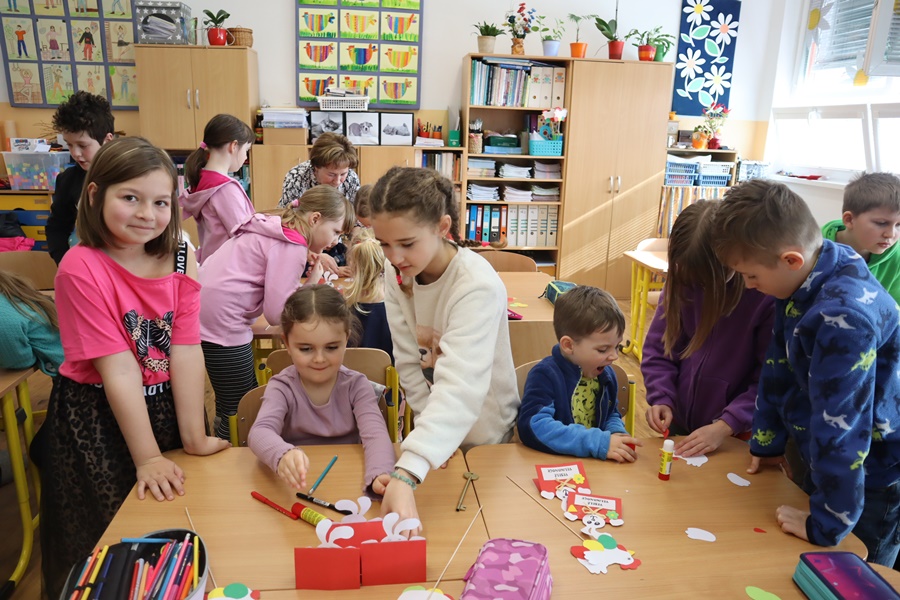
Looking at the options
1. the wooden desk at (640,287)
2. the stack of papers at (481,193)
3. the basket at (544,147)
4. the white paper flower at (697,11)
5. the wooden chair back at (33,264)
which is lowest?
the wooden desk at (640,287)

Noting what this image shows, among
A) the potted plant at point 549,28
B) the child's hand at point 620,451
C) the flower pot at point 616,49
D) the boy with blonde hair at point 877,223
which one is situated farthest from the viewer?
the potted plant at point 549,28

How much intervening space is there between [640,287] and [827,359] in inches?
141

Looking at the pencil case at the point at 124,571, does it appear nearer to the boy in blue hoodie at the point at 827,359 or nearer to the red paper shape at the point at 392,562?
the red paper shape at the point at 392,562

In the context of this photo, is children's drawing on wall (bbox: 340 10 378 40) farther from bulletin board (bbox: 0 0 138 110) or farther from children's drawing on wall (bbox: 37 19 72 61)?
children's drawing on wall (bbox: 37 19 72 61)

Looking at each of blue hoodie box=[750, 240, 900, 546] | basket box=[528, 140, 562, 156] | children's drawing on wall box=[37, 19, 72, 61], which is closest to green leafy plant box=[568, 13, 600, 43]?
basket box=[528, 140, 562, 156]

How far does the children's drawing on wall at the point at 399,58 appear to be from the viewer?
5555mm

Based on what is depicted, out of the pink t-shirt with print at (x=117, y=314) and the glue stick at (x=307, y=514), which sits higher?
the pink t-shirt with print at (x=117, y=314)

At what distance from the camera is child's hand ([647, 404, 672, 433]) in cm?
170

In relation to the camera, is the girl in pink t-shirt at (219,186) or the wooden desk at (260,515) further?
the girl in pink t-shirt at (219,186)

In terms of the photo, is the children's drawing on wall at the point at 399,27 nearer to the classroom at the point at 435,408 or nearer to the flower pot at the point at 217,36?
the flower pot at the point at 217,36

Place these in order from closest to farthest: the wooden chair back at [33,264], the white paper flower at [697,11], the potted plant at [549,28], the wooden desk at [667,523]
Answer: the wooden desk at [667,523], the wooden chair back at [33,264], the potted plant at [549,28], the white paper flower at [697,11]

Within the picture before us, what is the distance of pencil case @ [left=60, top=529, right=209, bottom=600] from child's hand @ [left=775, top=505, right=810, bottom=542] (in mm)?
1042

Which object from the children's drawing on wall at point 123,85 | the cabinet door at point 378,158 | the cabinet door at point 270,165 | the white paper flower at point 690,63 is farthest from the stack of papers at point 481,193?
the children's drawing on wall at point 123,85

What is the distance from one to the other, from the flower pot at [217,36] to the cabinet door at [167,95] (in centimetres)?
21
